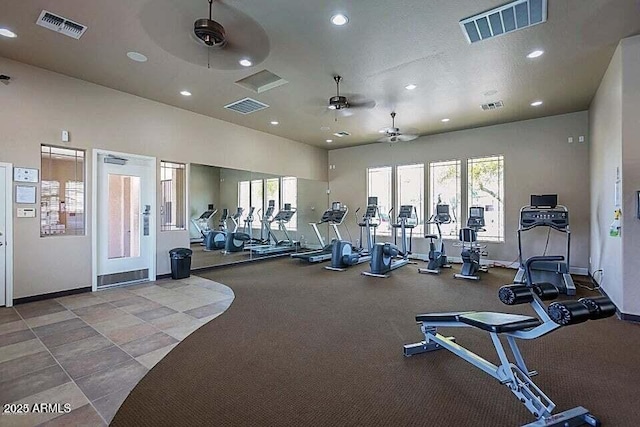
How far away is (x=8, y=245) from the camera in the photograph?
446cm

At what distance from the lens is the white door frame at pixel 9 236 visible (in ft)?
14.6

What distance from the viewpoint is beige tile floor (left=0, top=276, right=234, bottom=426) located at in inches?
90.6

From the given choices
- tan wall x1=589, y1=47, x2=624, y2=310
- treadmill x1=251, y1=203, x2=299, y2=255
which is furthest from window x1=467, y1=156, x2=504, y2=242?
treadmill x1=251, y1=203, x2=299, y2=255

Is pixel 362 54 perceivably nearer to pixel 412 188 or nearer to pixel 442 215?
pixel 442 215

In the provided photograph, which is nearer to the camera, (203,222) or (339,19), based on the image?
(339,19)

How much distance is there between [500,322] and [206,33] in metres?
3.33

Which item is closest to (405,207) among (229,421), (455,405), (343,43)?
(343,43)

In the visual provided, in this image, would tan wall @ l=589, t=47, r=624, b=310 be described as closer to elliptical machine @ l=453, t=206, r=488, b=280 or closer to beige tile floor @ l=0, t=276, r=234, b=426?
elliptical machine @ l=453, t=206, r=488, b=280

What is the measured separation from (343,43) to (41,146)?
4.70 metres

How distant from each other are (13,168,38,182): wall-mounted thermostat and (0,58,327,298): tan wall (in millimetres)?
88

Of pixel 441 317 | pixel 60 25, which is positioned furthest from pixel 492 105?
pixel 60 25

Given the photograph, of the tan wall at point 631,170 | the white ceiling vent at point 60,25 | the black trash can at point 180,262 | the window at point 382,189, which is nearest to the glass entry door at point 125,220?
the black trash can at point 180,262

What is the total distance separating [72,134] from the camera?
16.7 ft

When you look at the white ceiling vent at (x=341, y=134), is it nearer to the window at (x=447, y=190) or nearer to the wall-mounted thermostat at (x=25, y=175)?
the window at (x=447, y=190)
